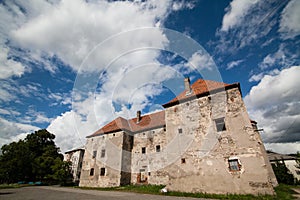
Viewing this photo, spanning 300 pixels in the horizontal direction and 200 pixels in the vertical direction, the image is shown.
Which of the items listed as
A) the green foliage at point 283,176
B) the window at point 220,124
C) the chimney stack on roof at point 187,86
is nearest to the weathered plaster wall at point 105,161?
the chimney stack on roof at point 187,86

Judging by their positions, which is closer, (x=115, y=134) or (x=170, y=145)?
(x=170, y=145)

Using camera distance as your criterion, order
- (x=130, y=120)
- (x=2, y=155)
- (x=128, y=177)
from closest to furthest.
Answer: (x=128, y=177) < (x=130, y=120) < (x=2, y=155)

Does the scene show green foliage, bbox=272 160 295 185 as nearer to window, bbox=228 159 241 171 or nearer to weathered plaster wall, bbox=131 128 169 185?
weathered plaster wall, bbox=131 128 169 185

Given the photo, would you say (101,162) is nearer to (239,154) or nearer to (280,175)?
(239,154)

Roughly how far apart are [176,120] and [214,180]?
202 inches

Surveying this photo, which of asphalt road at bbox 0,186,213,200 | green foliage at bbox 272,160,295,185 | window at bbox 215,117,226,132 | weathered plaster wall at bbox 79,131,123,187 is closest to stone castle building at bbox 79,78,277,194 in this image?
window at bbox 215,117,226,132

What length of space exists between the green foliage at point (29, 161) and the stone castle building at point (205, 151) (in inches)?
461

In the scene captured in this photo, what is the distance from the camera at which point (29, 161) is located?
26031mm

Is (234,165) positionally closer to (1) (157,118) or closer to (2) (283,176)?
(1) (157,118)

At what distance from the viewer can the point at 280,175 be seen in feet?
69.5

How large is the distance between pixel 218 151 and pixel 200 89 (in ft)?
17.0

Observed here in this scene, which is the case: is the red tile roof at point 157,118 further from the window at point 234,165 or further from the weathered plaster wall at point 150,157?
the window at point 234,165

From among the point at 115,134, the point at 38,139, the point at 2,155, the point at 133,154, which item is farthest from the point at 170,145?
the point at 2,155

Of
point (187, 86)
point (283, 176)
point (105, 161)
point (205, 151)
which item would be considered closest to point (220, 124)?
point (205, 151)
